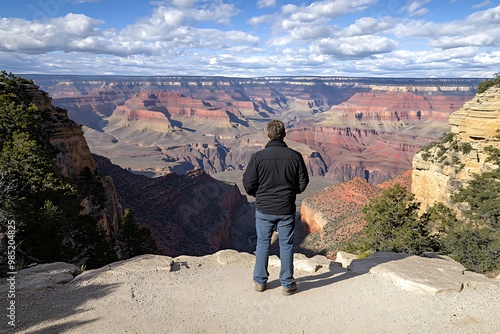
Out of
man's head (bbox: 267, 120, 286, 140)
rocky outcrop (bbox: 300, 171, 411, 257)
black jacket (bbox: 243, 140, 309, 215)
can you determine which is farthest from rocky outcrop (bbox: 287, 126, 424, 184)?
man's head (bbox: 267, 120, 286, 140)

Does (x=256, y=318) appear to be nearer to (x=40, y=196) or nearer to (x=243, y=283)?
(x=243, y=283)

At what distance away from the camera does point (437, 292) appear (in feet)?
23.0

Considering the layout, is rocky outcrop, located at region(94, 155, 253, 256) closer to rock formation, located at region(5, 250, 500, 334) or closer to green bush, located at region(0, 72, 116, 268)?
green bush, located at region(0, 72, 116, 268)

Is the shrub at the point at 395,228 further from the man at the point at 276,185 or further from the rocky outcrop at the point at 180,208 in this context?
the rocky outcrop at the point at 180,208

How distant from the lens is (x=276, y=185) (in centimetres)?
625

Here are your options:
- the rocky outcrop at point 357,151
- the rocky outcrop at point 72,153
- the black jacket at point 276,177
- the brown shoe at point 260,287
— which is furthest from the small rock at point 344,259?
the rocky outcrop at point 357,151

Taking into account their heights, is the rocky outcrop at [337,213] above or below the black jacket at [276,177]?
below

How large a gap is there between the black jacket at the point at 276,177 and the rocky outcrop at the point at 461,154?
2054cm

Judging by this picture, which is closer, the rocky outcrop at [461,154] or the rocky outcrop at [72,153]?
the rocky outcrop at [461,154]

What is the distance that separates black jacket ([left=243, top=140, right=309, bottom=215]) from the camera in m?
6.14

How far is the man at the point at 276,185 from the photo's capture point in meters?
6.15

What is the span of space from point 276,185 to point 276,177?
0.57ft

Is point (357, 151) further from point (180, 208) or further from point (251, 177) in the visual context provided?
point (251, 177)

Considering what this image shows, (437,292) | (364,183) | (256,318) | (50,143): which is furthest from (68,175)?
(364,183)
